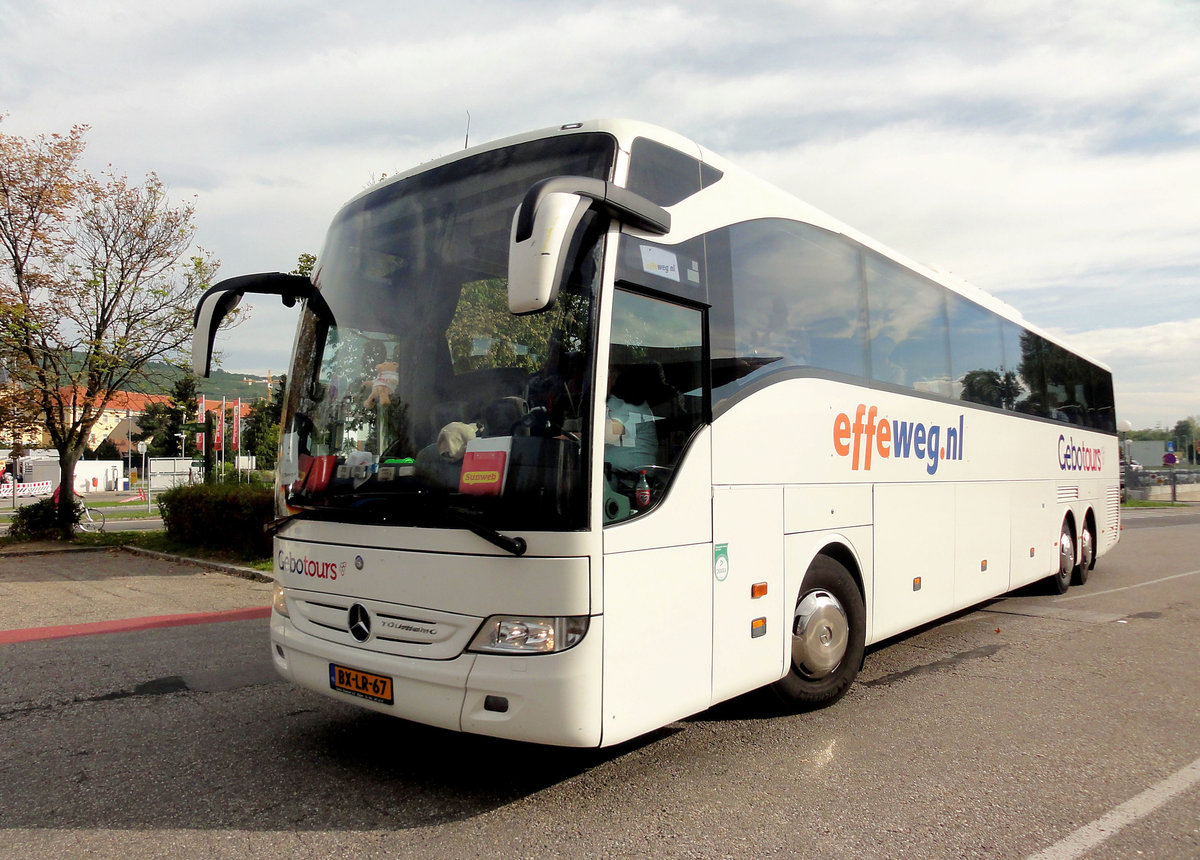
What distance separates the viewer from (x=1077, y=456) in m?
11.4

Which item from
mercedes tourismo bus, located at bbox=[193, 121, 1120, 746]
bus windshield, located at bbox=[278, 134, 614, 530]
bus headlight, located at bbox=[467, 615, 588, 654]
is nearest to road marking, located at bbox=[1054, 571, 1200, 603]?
mercedes tourismo bus, located at bbox=[193, 121, 1120, 746]

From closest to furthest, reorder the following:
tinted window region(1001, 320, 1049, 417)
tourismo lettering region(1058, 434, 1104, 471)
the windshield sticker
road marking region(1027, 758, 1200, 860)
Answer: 1. road marking region(1027, 758, 1200, 860)
2. the windshield sticker
3. tinted window region(1001, 320, 1049, 417)
4. tourismo lettering region(1058, 434, 1104, 471)

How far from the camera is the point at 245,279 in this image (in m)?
5.02

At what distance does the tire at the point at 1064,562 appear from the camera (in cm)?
1055

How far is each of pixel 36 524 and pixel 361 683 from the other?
58.8 feet

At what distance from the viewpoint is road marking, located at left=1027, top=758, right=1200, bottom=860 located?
3514 mm

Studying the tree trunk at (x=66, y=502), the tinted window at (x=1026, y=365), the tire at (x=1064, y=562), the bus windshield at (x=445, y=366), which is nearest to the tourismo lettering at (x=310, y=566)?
the bus windshield at (x=445, y=366)

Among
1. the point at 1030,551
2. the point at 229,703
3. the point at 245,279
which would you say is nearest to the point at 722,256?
the point at 245,279

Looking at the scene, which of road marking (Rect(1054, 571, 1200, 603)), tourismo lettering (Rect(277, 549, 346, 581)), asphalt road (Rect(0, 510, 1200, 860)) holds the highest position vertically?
tourismo lettering (Rect(277, 549, 346, 581))

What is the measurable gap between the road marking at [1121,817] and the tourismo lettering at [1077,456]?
6.76 metres

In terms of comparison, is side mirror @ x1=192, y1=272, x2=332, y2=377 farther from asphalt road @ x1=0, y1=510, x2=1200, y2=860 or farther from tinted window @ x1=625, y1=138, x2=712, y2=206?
asphalt road @ x1=0, y1=510, x2=1200, y2=860

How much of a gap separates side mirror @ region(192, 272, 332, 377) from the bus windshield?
94 millimetres

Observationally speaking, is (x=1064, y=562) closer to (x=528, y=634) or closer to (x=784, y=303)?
(x=784, y=303)

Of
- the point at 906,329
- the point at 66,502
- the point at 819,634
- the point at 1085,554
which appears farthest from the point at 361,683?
the point at 66,502
